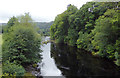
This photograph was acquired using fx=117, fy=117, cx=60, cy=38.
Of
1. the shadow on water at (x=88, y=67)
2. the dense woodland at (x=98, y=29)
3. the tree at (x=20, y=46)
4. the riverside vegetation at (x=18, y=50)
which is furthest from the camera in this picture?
the dense woodland at (x=98, y=29)

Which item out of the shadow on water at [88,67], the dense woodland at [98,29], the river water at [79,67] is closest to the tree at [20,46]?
the river water at [79,67]

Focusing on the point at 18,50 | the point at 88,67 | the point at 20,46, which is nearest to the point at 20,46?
the point at 20,46

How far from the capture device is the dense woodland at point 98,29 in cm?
1975

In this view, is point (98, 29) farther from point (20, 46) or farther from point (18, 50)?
point (18, 50)

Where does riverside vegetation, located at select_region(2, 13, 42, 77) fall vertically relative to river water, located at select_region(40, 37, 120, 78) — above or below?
above

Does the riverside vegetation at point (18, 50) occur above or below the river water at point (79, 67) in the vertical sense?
above

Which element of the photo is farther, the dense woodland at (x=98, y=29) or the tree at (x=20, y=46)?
the dense woodland at (x=98, y=29)

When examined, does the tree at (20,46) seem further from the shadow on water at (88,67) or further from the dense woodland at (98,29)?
the dense woodland at (98,29)

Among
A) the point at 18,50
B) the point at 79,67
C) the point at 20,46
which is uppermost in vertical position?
the point at 20,46

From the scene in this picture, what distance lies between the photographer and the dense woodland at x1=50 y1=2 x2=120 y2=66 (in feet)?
64.8

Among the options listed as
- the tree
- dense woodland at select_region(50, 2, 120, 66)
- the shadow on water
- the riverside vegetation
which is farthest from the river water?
the tree

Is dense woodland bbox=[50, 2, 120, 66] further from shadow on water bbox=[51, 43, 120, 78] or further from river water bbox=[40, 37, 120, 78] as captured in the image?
river water bbox=[40, 37, 120, 78]

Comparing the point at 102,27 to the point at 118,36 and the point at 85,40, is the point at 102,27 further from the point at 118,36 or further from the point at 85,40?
the point at 85,40

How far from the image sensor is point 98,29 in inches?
883
